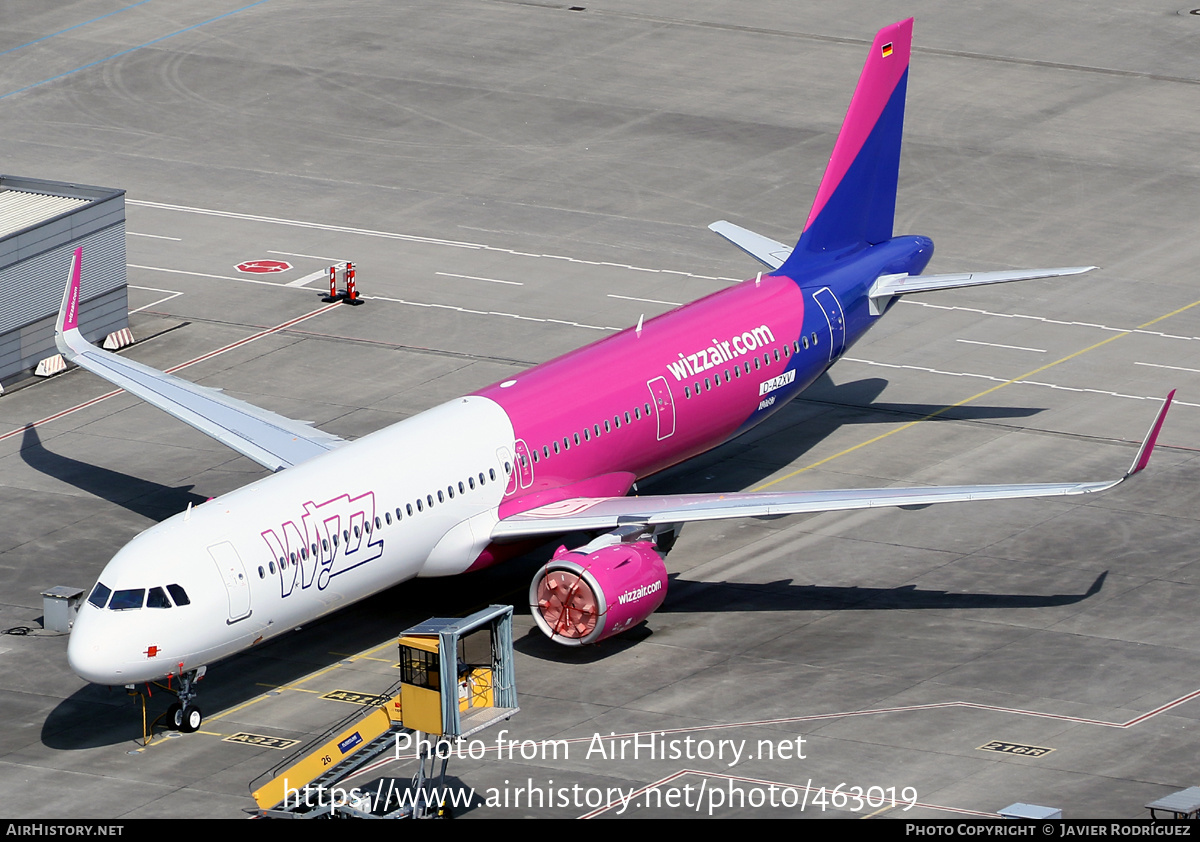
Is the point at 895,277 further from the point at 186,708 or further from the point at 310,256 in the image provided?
the point at 186,708

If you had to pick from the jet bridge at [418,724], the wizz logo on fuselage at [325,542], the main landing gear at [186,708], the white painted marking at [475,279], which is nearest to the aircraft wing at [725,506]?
the wizz logo on fuselage at [325,542]

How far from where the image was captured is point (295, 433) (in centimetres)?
6188

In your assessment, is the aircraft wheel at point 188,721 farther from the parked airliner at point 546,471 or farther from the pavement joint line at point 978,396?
the pavement joint line at point 978,396

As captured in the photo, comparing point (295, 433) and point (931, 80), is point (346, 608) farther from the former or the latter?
point (931, 80)

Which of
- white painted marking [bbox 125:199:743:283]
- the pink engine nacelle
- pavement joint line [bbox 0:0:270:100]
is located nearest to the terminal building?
white painted marking [bbox 125:199:743:283]

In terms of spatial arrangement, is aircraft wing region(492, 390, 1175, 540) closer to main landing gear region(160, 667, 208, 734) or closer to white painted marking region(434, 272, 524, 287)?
main landing gear region(160, 667, 208, 734)

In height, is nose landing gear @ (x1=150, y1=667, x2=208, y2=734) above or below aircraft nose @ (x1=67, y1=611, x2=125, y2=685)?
below

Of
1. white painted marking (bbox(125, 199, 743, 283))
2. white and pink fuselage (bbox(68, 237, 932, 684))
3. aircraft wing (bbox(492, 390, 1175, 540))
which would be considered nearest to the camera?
white and pink fuselage (bbox(68, 237, 932, 684))

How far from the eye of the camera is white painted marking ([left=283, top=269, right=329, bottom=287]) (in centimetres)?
8212

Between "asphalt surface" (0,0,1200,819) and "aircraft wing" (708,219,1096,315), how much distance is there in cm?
476

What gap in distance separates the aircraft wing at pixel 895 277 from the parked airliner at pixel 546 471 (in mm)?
100

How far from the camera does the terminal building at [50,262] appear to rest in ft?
240

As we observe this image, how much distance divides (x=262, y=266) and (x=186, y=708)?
3563 cm
